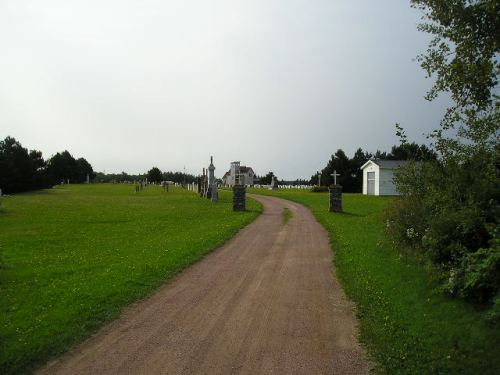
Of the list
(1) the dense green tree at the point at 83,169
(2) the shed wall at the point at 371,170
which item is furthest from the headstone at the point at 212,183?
(1) the dense green tree at the point at 83,169

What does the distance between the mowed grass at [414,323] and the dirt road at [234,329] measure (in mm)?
334

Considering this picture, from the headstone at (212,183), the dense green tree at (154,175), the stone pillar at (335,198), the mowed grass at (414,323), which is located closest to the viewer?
the mowed grass at (414,323)

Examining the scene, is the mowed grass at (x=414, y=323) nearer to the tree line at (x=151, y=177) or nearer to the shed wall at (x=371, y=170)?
the shed wall at (x=371, y=170)

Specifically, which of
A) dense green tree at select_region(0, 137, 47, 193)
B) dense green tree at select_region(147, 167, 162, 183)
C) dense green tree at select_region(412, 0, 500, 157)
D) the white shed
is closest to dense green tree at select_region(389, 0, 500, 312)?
dense green tree at select_region(412, 0, 500, 157)

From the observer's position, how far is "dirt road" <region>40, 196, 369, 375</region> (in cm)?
507

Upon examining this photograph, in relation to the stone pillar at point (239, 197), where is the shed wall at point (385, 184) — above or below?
above

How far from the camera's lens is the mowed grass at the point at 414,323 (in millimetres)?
5031

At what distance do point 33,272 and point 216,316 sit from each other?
570cm

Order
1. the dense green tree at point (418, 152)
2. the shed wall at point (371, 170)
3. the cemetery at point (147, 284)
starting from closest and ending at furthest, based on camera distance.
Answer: the cemetery at point (147, 284) → the dense green tree at point (418, 152) → the shed wall at point (371, 170)

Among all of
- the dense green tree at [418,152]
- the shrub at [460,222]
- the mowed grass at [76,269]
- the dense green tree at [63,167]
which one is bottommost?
A: the mowed grass at [76,269]

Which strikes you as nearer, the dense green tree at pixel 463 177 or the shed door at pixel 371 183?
the dense green tree at pixel 463 177

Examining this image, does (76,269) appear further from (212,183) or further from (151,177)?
(151,177)

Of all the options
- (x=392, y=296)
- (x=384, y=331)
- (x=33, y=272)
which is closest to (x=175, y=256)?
(x=33, y=272)

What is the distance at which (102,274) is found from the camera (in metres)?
9.69
